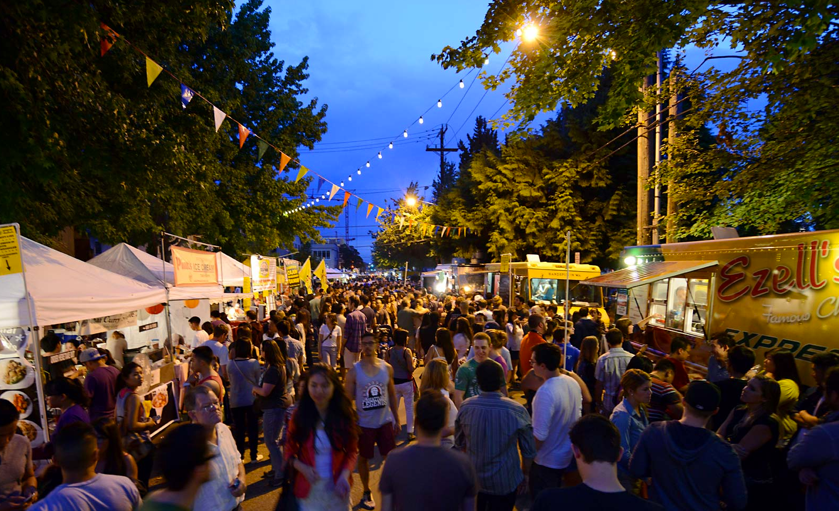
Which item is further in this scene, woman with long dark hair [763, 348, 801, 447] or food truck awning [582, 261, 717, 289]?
food truck awning [582, 261, 717, 289]

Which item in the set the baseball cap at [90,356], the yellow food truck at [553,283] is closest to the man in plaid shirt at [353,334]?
the baseball cap at [90,356]

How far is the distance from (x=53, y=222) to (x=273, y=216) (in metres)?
9.29

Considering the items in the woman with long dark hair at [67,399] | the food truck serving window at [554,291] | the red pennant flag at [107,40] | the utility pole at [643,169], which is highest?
the red pennant flag at [107,40]

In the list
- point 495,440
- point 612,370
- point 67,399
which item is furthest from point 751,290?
point 67,399

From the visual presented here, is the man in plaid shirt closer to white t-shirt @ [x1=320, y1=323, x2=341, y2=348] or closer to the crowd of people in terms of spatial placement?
white t-shirt @ [x1=320, y1=323, x2=341, y2=348]

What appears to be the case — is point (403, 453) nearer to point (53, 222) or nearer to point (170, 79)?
point (170, 79)

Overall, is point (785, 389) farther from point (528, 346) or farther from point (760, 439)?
point (528, 346)

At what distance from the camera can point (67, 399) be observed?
3.98 meters

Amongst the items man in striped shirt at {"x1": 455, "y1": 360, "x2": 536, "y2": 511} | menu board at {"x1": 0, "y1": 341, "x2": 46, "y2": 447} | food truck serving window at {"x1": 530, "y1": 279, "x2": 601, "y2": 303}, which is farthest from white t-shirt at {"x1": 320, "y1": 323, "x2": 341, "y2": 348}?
food truck serving window at {"x1": 530, "y1": 279, "x2": 601, "y2": 303}

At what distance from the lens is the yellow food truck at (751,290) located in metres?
6.16

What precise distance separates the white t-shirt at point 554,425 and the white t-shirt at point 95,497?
2884 mm

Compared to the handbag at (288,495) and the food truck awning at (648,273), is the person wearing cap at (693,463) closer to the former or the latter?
the handbag at (288,495)

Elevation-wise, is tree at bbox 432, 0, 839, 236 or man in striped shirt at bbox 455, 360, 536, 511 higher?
tree at bbox 432, 0, 839, 236

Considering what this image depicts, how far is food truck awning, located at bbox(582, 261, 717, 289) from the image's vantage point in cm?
821
